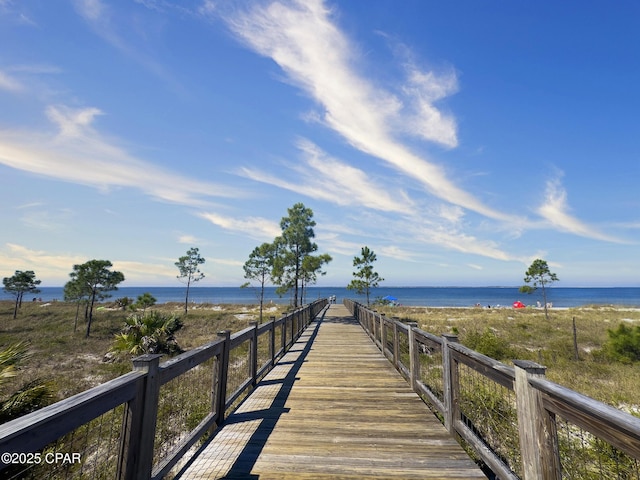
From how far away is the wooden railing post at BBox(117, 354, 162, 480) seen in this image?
8.16 ft

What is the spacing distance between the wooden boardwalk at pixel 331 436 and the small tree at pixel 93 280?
2969cm

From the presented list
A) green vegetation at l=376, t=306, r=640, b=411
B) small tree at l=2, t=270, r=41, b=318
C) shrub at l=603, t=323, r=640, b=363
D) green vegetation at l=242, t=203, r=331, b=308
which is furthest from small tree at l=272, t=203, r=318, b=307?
small tree at l=2, t=270, r=41, b=318

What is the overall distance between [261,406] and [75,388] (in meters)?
10.5

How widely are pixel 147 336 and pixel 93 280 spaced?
20.0 m

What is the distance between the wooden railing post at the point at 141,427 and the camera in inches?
97.9

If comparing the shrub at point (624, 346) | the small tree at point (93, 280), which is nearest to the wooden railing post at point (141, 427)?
the shrub at point (624, 346)

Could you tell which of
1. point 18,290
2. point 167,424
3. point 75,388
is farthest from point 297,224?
point 18,290

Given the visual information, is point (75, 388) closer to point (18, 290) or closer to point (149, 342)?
point (149, 342)

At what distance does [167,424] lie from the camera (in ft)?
22.7

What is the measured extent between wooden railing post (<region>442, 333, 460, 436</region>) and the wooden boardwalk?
214mm

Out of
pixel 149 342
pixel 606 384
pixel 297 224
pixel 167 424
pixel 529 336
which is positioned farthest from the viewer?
pixel 297 224

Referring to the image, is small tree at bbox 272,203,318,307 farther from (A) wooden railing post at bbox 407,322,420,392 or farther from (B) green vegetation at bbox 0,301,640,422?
(A) wooden railing post at bbox 407,322,420,392

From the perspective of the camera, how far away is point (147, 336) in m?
14.1

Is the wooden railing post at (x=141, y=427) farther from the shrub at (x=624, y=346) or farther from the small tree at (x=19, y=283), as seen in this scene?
the small tree at (x=19, y=283)
